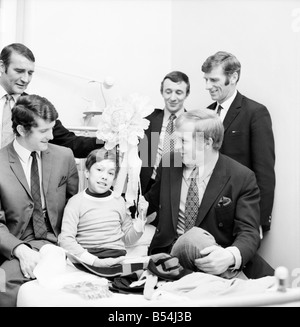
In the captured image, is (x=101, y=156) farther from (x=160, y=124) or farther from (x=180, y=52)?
(x=180, y=52)

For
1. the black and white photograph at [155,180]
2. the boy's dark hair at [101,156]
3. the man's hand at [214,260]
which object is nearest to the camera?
the black and white photograph at [155,180]

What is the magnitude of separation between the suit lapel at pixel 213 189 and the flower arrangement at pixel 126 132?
0.43 meters

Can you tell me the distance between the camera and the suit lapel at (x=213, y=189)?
6.91 ft

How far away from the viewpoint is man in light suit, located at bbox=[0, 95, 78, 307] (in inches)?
83.0

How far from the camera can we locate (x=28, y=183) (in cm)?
224

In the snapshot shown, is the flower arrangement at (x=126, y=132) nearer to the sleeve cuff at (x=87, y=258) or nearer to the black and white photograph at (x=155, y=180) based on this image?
the black and white photograph at (x=155, y=180)

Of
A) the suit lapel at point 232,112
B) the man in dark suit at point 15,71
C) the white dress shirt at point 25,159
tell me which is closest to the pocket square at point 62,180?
the white dress shirt at point 25,159

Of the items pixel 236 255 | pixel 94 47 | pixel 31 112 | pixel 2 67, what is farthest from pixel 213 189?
pixel 94 47

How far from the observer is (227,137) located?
2818 millimetres

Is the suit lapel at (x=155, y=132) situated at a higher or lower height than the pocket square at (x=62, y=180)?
higher

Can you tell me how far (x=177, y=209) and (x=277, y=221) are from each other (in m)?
0.96

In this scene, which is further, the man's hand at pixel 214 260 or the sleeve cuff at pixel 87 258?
the sleeve cuff at pixel 87 258

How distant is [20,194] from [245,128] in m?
1.39

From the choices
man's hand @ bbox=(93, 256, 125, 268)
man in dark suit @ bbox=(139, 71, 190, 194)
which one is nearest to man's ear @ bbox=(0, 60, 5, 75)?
man in dark suit @ bbox=(139, 71, 190, 194)
